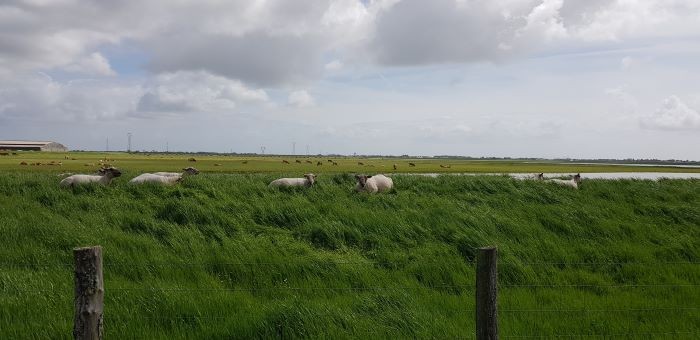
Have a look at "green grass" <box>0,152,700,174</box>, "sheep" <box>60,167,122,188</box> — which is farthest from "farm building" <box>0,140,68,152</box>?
"sheep" <box>60,167,122,188</box>

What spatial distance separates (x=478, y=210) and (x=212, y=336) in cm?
1166

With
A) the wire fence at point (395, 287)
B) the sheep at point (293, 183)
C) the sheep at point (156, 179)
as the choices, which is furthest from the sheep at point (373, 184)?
the wire fence at point (395, 287)

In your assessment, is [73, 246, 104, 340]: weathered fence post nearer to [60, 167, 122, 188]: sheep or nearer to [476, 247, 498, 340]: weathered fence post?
[476, 247, 498, 340]: weathered fence post

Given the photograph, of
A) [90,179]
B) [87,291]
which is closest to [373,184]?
[90,179]

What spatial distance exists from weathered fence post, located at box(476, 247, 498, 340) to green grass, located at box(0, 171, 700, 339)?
1768 mm

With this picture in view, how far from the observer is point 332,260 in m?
11.0

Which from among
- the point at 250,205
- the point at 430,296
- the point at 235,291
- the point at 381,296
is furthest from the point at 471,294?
the point at 250,205

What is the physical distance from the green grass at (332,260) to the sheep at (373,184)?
2.89 feet

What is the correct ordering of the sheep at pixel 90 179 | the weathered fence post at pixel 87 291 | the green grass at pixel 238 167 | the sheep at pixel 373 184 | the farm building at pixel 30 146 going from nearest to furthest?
the weathered fence post at pixel 87 291 → the sheep at pixel 90 179 → the sheep at pixel 373 184 → the green grass at pixel 238 167 → the farm building at pixel 30 146

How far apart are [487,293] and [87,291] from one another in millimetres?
4184

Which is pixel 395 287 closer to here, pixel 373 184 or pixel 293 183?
pixel 293 183

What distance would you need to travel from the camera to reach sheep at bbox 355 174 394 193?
838 inches

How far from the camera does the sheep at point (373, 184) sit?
69.9 feet

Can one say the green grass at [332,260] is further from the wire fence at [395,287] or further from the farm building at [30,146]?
the farm building at [30,146]
